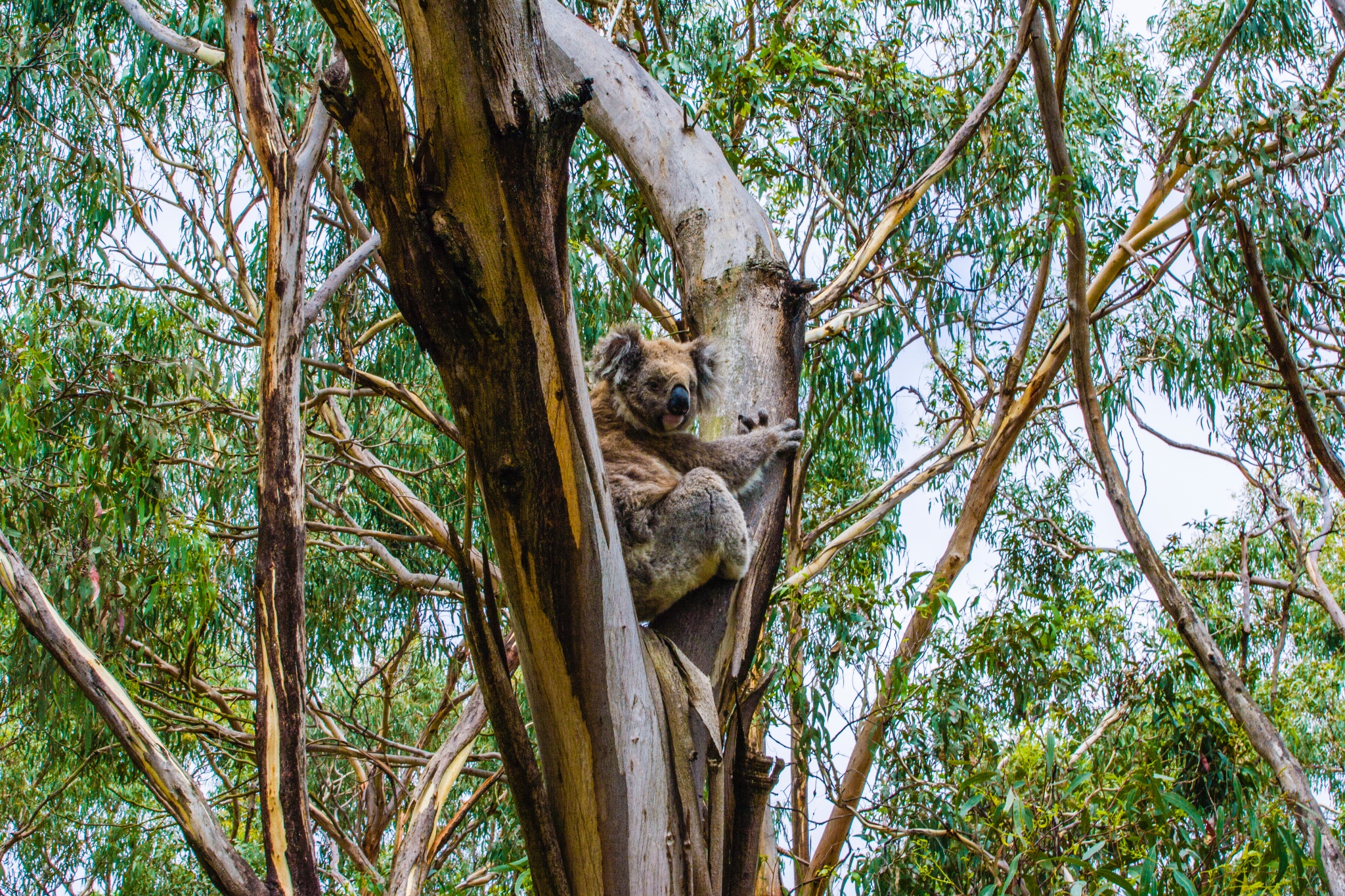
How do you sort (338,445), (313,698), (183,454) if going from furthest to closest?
(313,698) → (183,454) → (338,445)

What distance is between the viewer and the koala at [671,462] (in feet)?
6.86

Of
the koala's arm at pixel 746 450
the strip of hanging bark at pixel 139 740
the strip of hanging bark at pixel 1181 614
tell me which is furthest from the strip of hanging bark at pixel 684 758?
the strip of hanging bark at pixel 1181 614

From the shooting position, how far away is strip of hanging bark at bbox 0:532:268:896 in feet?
10.6

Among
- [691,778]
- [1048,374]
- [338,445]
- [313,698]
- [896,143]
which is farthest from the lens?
[313,698]

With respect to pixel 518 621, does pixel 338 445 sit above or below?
above

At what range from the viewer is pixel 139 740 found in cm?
332

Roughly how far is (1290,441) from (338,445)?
17.0ft

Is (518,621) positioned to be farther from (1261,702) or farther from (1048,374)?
(1261,702)

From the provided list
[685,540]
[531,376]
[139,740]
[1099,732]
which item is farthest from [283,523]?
[1099,732]

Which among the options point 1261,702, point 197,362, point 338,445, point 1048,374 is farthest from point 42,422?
point 1261,702

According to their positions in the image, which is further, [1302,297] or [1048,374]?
[1302,297]

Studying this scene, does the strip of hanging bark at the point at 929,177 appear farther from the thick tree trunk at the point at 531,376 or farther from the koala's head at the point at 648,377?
the thick tree trunk at the point at 531,376

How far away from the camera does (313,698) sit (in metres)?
7.03

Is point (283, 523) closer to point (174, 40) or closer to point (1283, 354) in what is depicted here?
point (174, 40)
